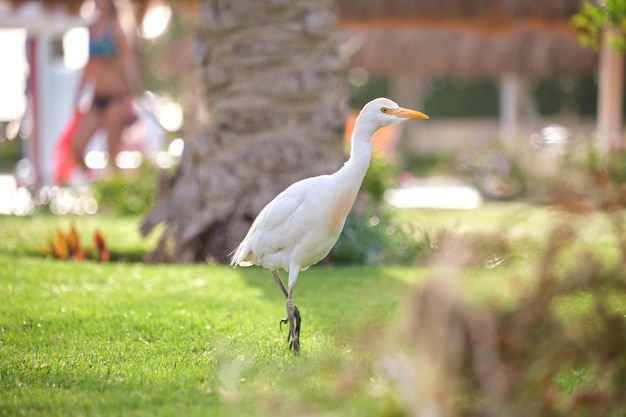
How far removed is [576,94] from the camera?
27.4m

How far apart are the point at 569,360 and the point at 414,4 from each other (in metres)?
10.8

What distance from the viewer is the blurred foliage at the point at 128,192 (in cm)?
1288

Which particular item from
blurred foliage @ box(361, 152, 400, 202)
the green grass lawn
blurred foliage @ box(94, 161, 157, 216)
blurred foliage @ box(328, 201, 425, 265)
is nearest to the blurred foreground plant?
the green grass lawn

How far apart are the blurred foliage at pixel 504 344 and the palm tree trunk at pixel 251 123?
18.1 feet

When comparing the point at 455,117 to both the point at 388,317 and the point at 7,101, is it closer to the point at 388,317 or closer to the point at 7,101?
the point at 7,101

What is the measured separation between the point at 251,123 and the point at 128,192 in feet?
14.7

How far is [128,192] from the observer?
13.0 meters

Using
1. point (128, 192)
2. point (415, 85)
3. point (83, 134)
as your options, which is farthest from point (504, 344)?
point (415, 85)

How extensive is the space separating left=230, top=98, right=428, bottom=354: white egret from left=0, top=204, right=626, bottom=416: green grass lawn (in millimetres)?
482

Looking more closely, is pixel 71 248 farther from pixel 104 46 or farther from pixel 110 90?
pixel 104 46

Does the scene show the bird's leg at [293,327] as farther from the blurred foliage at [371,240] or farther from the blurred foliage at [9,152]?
the blurred foliage at [9,152]

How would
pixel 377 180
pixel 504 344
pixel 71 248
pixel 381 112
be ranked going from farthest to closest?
pixel 377 180, pixel 71 248, pixel 381 112, pixel 504 344

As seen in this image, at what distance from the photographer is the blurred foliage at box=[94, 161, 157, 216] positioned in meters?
12.9

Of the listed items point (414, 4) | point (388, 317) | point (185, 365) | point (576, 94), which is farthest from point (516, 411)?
point (576, 94)
